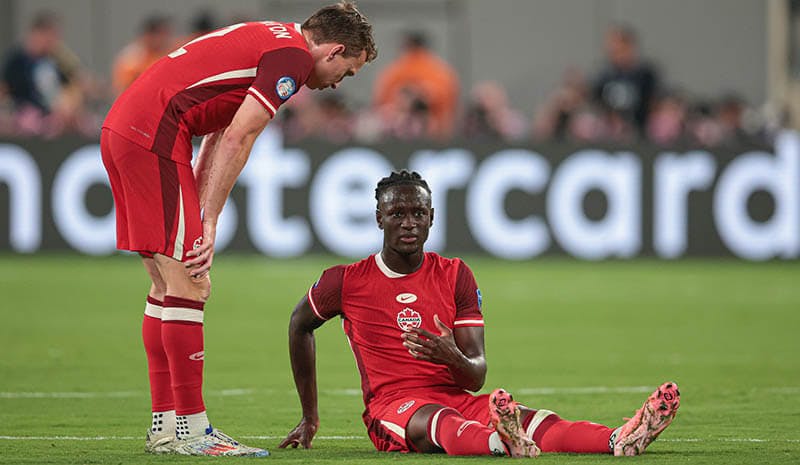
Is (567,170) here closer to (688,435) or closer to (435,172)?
(435,172)

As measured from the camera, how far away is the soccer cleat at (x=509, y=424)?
19.0ft

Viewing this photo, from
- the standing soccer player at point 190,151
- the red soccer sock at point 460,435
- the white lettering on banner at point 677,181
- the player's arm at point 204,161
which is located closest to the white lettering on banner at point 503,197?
the white lettering on banner at point 677,181

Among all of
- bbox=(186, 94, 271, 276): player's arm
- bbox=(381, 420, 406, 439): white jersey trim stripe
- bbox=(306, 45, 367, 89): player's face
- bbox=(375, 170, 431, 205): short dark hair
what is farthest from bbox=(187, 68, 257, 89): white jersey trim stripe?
bbox=(381, 420, 406, 439): white jersey trim stripe

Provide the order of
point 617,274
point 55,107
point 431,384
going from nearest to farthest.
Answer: point 431,384
point 617,274
point 55,107

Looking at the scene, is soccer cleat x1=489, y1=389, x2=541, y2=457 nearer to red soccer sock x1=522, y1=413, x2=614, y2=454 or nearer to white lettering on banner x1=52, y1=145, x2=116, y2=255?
red soccer sock x1=522, y1=413, x2=614, y2=454

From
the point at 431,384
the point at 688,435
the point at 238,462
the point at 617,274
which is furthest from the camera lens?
the point at 617,274

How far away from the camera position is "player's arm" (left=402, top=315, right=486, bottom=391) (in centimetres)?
607

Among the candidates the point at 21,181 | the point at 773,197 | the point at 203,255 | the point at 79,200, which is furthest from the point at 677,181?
the point at 203,255

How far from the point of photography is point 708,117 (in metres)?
A: 19.6

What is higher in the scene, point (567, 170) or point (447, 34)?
point (447, 34)

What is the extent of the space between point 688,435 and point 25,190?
12.0m

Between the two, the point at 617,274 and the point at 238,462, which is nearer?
the point at 238,462

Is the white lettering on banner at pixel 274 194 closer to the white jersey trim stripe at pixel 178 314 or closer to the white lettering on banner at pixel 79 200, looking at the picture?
the white lettering on banner at pixel 79 200

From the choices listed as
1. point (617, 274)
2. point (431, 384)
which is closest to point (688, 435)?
point (431, 384)
